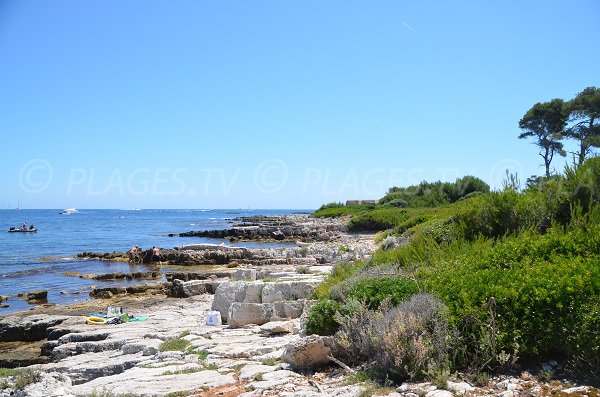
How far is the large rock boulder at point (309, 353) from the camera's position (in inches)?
262

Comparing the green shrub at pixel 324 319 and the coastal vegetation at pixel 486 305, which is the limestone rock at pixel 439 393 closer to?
the coastal vegetation at pixel 486 305

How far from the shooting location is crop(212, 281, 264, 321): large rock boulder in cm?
1205

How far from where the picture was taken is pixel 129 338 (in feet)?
35.2

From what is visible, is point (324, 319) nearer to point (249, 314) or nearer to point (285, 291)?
point (249, 314)

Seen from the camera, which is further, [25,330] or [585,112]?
[585,112]

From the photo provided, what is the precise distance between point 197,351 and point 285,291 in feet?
11.9

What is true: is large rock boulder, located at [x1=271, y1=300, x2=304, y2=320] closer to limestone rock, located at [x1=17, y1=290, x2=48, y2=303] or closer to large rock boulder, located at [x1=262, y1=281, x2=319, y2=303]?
large rock boulder, located at [x1=262, y1=281, x2=319, y2=303]

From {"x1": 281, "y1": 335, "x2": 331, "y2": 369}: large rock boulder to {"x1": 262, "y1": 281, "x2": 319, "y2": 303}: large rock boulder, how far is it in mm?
5104

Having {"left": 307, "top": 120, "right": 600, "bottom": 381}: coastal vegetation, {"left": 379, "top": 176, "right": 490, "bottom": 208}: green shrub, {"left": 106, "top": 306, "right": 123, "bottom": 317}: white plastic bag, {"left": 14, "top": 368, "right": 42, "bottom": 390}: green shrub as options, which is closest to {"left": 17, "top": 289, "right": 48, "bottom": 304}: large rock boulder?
{"left": 106, "top": 306, "right": 123, "bottom": 317}: white plastic bag

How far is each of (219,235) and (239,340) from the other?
48725mm

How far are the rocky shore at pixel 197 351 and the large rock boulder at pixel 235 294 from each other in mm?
25

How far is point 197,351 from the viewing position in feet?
28.4

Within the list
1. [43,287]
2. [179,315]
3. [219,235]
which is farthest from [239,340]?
[219,235]

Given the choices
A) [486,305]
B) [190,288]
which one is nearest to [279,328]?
[486,305]
